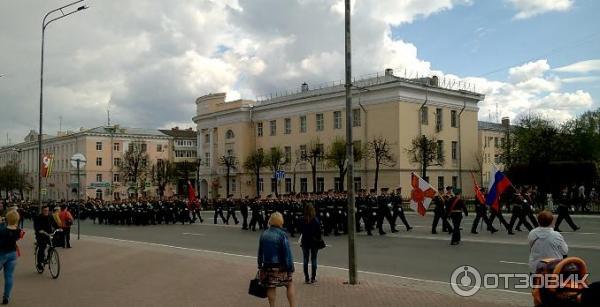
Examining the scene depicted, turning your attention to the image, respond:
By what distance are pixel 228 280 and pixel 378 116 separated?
138 feet

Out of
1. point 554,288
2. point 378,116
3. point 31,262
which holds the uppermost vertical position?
point 378,116

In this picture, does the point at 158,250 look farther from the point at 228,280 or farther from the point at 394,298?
the point at 394,298

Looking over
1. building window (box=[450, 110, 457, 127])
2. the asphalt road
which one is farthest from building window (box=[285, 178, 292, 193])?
the asphalt road

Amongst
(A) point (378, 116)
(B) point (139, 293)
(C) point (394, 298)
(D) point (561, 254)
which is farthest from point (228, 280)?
(A) point (378, 116)

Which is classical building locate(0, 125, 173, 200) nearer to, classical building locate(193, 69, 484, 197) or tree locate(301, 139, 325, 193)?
classical building locate(193, 69, 484, 197)

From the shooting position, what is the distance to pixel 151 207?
115 feet

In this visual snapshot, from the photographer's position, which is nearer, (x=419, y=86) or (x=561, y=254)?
(x=561, y=254)

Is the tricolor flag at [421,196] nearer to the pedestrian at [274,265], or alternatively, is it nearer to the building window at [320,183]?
the pedestrian at [274,265]

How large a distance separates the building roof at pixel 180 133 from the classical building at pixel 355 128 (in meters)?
42.2

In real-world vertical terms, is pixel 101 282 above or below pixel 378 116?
below

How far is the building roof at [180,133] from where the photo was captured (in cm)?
11225

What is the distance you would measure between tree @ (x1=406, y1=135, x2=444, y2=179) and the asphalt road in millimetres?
24158

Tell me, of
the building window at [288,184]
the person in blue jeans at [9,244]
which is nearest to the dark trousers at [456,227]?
the person in blue jeans at [9,244]

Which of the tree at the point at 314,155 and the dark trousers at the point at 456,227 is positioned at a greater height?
the tree at the point at 314,155
